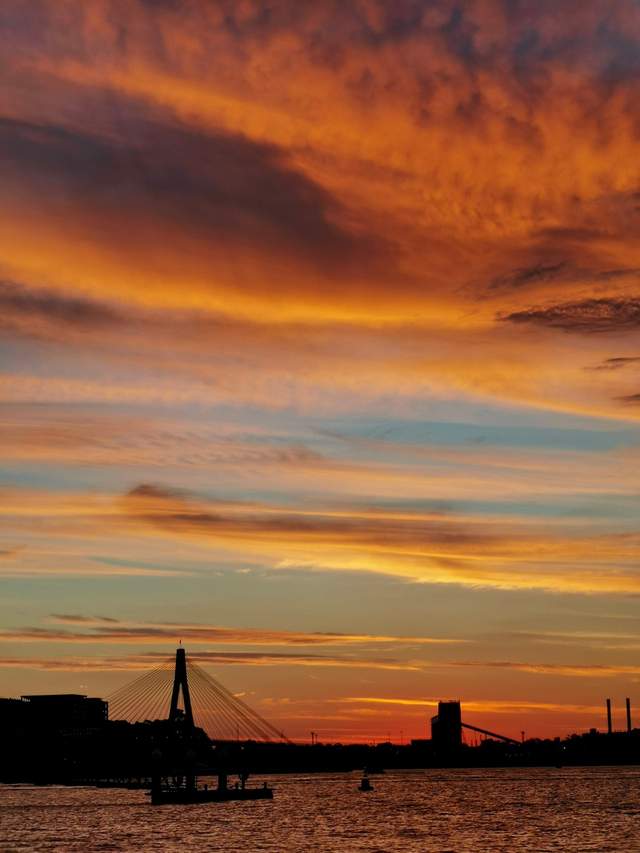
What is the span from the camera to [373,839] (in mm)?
126312

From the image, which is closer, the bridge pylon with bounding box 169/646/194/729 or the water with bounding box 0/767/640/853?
the water with bounding box 0/767/640/853

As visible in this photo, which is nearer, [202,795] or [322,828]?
[322,828]

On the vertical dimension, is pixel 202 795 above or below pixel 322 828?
above

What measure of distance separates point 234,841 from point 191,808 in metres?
64.7

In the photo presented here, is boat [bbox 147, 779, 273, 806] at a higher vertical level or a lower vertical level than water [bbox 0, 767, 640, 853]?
higher

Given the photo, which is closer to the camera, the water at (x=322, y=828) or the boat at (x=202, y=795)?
the water at (x=322, y=828)

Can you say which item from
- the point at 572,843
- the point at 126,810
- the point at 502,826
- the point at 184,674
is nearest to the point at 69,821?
the point at 126,810

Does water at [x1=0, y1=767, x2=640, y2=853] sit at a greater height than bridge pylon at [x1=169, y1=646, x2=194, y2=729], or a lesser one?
lesser

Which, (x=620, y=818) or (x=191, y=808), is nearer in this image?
(x=620, y=818)

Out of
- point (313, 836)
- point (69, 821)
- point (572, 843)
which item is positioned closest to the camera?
point (572, 843)

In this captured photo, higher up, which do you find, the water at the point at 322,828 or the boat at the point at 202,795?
the boat at the point at 202,795

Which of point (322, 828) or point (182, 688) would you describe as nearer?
point (322, 828)

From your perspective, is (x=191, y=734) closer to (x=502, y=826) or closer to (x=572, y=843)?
(x=502, y=826)

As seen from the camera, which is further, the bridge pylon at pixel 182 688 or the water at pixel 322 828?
the bridge pylon at pixel 182 688
